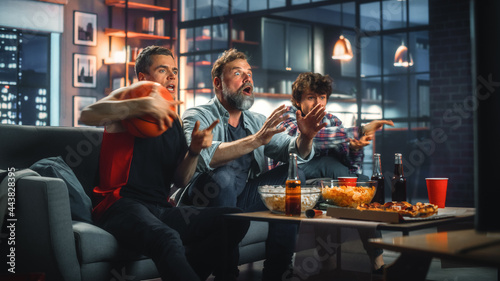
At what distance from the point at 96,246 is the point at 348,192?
0.93 metres

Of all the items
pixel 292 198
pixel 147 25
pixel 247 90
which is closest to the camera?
pixel 292 198

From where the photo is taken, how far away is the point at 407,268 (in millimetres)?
1071

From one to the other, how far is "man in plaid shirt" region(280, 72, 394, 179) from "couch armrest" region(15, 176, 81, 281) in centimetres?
157

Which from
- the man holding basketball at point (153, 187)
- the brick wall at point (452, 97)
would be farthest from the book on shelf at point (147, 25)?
the man holding basketball at point (153, 187)

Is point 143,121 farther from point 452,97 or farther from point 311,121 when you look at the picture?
point 452,97

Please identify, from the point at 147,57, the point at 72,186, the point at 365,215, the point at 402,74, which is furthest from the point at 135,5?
the point at 365,215

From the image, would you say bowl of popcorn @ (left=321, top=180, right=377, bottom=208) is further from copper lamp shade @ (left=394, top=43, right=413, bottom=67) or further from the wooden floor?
copper lamp shade @ (left=394, top=43, right=413, bottom=67)

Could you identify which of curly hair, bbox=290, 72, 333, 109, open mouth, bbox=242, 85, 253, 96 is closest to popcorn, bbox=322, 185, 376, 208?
open mouth, bbox=242, 85, 253, 96

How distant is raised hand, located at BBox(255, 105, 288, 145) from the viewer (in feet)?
7.91

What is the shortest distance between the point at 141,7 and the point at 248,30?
172cm

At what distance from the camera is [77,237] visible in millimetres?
1972

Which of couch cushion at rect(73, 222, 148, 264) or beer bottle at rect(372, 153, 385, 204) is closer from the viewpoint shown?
couch cushion at rect(73, 222, 148, 264)

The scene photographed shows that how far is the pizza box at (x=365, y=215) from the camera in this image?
1.66 metres

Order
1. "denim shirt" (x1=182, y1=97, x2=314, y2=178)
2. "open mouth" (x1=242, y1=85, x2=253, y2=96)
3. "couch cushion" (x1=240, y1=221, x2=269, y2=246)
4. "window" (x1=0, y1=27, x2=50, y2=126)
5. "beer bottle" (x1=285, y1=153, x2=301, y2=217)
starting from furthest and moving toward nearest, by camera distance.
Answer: "window" (x1=0, y1=27, x2=50, y2=126) → "open mouth" (x1=242, y1=85, x2=253, y2=96) → "denim shirt" (x1=182, y1=97, x2=314, y2=178) → "couch cushion" (x1=240, y1=221, x2=269, y2=246) → "beer bottle" (x1=285, y1=153, x2=301, y2=217)
